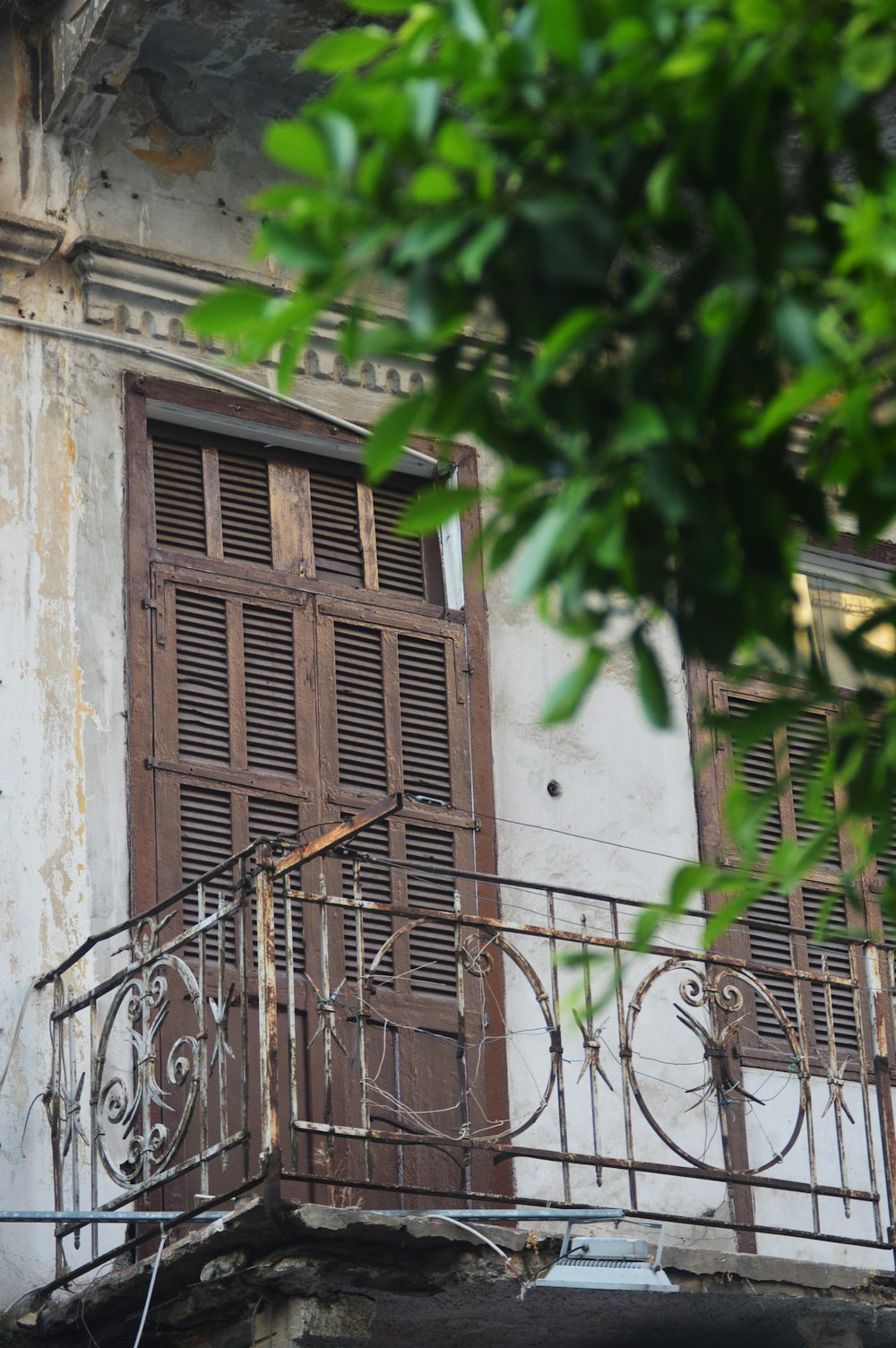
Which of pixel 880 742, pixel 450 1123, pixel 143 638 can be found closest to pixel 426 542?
pixel 143 638

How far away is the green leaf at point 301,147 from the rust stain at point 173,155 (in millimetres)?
5724

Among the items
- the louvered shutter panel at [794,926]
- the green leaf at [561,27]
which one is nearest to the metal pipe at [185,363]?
the louvered shutter panel at [794,926]

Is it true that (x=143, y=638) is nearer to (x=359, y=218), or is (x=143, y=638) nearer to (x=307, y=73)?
(x=307, y=73)

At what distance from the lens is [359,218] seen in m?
2.52

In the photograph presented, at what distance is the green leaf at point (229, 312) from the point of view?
2529 mm

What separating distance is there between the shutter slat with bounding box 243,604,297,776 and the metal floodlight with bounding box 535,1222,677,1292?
6.74 feet

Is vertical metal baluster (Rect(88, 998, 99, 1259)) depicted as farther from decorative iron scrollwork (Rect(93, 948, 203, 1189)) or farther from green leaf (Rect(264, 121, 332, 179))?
green leaf (Rect(264, 121, 332, 179))

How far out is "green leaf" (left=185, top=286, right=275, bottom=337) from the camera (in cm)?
253

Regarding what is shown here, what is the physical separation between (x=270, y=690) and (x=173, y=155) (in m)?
2.02

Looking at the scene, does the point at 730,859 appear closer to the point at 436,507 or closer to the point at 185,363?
the point at 185,363

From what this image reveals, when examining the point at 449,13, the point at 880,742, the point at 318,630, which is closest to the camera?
the point at 449,13

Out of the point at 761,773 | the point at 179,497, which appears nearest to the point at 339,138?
the point at 179,497

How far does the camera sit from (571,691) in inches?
97.5

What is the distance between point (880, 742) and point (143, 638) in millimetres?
4707
